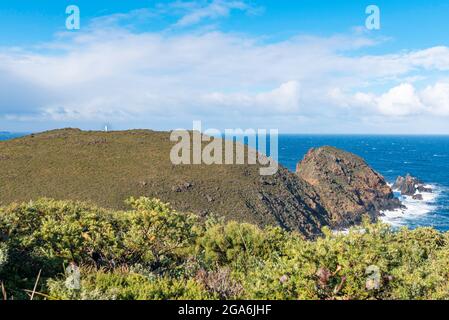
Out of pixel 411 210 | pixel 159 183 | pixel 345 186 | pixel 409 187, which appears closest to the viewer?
pixel 159 183

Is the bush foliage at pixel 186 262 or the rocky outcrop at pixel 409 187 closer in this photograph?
the bush foliage at pixel 186 262

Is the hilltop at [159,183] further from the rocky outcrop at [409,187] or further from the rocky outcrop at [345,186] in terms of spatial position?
the rocky outcrop at [409,187]

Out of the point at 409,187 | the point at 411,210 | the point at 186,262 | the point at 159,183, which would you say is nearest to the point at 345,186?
the point at 411,210

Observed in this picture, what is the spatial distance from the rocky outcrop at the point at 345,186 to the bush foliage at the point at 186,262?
186 ft

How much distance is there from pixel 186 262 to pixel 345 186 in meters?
74.0

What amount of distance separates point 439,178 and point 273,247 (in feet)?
376

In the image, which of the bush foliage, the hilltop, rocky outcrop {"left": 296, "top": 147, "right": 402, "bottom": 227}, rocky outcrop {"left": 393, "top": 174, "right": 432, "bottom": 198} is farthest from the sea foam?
the bush foliage

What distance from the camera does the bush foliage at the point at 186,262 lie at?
710 centimetres

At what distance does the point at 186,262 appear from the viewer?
41.7ft

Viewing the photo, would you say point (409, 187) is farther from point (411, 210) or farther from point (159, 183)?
point (159, 183)

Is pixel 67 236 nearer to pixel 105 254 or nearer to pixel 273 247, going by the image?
pixel 105 254

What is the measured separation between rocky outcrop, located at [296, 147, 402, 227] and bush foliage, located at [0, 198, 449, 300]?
2228 inches

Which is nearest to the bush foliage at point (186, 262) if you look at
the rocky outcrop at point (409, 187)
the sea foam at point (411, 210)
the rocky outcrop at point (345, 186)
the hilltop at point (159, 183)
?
the hilltop at point (159, 183)
